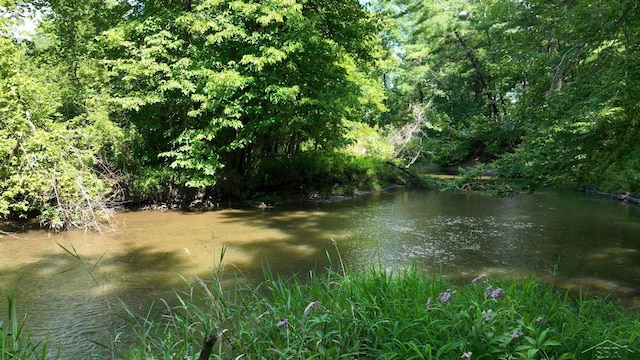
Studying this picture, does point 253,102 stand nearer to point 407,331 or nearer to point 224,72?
point 224,72

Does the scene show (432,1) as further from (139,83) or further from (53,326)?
(53,326)

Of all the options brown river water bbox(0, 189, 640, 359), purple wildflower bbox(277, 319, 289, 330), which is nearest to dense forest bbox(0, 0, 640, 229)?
brown river water bbox(0, 189, 640, 359)

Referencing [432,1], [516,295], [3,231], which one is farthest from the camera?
[432,1]

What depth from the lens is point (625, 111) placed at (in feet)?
15.4

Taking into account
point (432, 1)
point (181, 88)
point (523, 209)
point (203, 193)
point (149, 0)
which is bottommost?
point (523, 209)

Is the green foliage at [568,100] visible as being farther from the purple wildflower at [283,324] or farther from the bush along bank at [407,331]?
the purple wildflower at [283,324]

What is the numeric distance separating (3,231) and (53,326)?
5049 mm

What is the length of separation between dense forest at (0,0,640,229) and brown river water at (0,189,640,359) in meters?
1.07

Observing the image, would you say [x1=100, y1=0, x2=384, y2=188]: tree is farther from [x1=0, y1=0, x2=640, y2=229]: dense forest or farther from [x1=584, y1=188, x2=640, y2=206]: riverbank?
[x1=584, y1=188, x2=640, y2=206]: riverbank

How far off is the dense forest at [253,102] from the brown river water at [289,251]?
1069mm

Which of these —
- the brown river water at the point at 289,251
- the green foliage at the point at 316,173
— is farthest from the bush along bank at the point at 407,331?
the green foliage at the point at 316,173

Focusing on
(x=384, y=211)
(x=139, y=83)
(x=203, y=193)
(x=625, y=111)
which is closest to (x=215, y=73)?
(x=139, y=83)

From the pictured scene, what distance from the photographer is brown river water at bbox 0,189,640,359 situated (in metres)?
5.12

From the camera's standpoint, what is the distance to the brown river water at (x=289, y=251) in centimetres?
512
